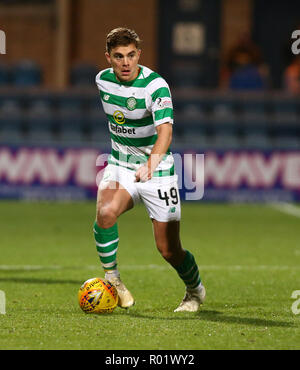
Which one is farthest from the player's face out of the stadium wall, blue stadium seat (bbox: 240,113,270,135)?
blue stadium seat (bbox: 240,113,270,135)

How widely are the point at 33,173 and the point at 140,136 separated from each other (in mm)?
9290

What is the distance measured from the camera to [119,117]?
610 centimetres

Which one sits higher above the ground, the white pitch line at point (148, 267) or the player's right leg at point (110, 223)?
Result: the player's right leg at point (110, 223)

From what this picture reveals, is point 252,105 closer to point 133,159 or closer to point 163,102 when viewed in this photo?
point 133,159

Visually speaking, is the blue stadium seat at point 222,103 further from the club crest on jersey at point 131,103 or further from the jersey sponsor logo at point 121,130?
the club crest on jersey at point 131,103

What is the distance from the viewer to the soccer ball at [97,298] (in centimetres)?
597

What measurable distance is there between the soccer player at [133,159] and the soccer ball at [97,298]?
0.51 feet

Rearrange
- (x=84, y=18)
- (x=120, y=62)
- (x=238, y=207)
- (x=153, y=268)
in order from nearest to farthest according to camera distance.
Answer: (x=120, y=62) → (x=153, y=268) → (x=238, y=207) → (x=84, y=18)

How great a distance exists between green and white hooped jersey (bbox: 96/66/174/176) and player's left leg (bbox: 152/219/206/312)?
1.25ft

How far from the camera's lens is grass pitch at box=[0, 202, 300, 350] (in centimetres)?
520

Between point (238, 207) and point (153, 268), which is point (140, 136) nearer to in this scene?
point (153, 268)

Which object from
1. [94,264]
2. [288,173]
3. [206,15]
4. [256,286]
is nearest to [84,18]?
[206,15]

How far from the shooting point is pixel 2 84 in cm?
1742

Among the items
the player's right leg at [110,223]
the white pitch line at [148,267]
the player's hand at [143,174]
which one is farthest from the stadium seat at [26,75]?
the player's hand at [143,174]
